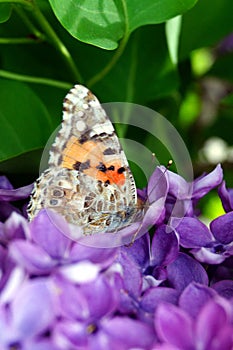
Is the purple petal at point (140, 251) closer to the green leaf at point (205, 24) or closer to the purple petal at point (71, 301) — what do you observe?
the purple petal at point (71, 301)

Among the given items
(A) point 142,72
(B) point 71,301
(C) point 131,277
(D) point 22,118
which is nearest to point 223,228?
(C) point 131,277

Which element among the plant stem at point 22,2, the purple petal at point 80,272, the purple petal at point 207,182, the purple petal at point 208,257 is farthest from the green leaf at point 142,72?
the purple petal at point 80,272

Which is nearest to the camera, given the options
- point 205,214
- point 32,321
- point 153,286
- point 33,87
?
point 32,321

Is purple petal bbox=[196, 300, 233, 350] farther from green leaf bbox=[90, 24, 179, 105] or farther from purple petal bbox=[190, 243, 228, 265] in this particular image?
green leaf bbox=[90, 24, 179, 105]

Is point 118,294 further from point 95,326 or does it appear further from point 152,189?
point 152,189

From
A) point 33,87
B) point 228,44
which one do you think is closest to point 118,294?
point 33,87
